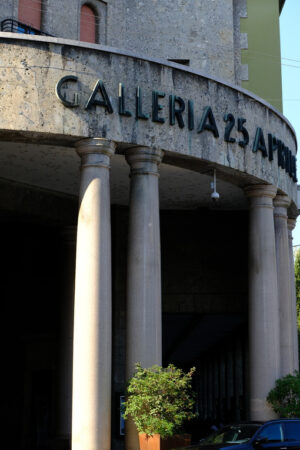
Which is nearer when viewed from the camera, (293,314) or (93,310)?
(93,310)

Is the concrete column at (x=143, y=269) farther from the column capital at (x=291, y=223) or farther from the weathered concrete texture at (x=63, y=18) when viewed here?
the column capital at (x=291, y=223)

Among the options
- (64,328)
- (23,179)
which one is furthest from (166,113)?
(64,328)

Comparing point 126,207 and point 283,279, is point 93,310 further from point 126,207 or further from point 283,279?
point 126,207

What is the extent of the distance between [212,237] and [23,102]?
45.7ft

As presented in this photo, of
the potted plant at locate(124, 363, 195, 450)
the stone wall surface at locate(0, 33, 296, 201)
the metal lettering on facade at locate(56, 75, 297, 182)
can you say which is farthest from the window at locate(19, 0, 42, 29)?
the potted plant at locate(124, 363, 195, 450)

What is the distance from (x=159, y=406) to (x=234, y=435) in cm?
209

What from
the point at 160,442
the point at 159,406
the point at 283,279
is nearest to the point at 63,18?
the point at 283,279

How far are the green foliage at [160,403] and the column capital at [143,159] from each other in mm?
5636

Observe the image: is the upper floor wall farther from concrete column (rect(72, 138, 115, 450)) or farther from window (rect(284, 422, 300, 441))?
window (rect(284, 422, 300, 441))

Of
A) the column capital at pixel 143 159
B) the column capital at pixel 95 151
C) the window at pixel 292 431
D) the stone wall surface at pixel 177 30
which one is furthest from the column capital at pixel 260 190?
the window at pixel 292 431

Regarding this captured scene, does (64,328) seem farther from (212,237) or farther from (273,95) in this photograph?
(273,95)

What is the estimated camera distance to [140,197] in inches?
860

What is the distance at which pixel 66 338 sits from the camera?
2984 cm

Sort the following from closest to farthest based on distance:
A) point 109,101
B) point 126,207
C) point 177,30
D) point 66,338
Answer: point 109,101 → point 66,338 → point 126,207 → point 177,30
